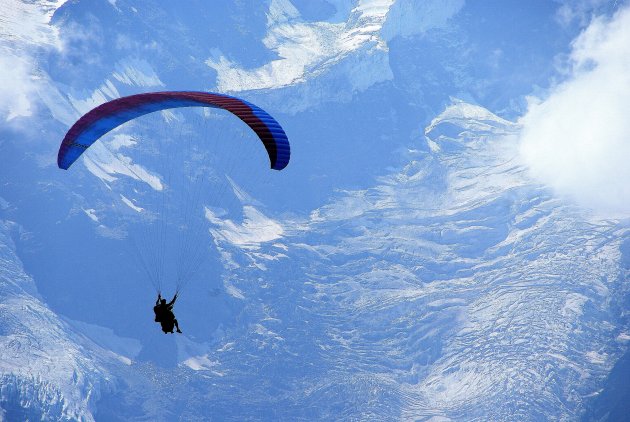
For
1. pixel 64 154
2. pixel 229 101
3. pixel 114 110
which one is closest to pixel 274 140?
pixel 229 101

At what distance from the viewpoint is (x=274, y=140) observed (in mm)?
47094

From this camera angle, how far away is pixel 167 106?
5041 cm

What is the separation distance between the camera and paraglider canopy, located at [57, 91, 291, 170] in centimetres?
4706

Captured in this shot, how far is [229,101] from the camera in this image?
47.4m

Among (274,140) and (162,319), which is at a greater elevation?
(274,140)

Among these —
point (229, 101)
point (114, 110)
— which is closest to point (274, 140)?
point (229, 101)

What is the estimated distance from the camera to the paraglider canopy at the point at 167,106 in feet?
154

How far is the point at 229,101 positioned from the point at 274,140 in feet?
11.9

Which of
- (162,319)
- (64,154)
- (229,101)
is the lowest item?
(162,319)

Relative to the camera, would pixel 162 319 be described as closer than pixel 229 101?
Yes

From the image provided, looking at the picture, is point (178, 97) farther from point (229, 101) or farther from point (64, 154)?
point (64, 154)

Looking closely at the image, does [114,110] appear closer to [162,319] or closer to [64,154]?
[64,154]

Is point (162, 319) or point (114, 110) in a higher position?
point (114, 110)

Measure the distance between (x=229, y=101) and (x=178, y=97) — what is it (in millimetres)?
3043
